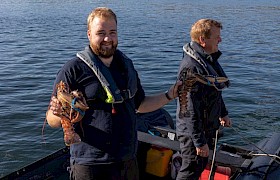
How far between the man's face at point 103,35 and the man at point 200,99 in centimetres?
110

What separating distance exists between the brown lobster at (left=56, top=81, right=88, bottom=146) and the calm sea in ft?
17.7

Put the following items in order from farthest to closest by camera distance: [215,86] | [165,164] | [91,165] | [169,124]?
[169,124]
[165,164]
[215,86]
[91,165]

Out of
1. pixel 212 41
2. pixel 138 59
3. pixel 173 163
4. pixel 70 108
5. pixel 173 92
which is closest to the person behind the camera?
pixel 70 108

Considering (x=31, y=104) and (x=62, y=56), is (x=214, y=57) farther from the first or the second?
(x=62, y=56)

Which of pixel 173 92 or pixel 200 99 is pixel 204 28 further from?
pixel 173 92

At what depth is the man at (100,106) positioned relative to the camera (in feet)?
11.1

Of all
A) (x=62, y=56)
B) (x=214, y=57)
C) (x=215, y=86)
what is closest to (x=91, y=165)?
(x=215, y=86)

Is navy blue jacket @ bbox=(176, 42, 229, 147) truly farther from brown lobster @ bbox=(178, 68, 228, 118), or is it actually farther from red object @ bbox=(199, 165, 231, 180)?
red object @ bbox=(199, 165, 231, 180)

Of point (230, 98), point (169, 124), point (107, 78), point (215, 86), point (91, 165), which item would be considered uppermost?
point (107, 78)

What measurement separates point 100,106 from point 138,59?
605 inches

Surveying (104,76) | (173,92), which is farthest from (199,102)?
(104,76)

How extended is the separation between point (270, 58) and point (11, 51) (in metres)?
12.8

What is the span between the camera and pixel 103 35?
337 cm

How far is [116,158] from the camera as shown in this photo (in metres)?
3.50
